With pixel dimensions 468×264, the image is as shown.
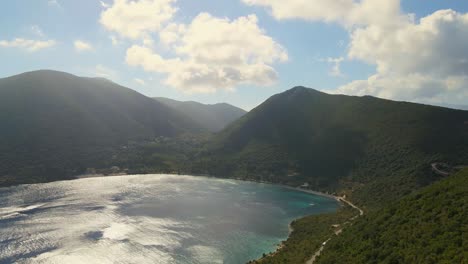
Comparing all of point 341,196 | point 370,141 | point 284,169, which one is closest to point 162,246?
point 341,196

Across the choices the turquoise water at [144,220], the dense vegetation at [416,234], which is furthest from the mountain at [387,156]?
the dense vegetation at [416,234]

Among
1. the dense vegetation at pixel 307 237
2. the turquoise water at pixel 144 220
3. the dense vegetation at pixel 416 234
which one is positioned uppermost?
the dense vegetation at pixel 416 234

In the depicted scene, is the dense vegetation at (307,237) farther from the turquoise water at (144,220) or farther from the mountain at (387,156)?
the mountain at (387,156)

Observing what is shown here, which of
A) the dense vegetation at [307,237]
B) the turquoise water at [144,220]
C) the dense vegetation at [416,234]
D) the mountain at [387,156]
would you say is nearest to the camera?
the dense vegetation at [416,234]

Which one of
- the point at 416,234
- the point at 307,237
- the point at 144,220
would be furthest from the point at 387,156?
the point at 416,234

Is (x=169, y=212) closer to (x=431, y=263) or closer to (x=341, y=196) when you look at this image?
(x=341, y=196)

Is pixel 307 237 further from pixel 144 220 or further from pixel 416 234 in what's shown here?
pixel 144 220

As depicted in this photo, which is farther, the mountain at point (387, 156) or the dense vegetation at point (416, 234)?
the mountain at point (387, 156)

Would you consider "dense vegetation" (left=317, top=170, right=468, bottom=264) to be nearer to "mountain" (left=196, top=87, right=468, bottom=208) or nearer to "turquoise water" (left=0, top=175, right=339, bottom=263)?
"turquoise water" (left=0, top=175, right=339, bottom=263)
